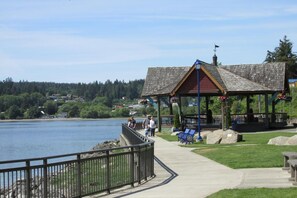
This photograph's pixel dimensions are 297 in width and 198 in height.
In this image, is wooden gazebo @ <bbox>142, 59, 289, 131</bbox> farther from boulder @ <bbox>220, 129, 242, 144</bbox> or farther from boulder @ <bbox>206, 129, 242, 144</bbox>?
boulder @ <bbox>220, 129, 242, 144</bbox>

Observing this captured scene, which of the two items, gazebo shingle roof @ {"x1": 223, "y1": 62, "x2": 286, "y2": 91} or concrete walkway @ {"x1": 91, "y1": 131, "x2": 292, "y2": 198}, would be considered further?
gazebo shingle roof @ {"x1": 223, "y1": 62, "x2": 286, "y2": 91}

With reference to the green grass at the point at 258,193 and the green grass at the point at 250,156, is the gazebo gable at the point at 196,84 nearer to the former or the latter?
the green grass at the point at 250,156

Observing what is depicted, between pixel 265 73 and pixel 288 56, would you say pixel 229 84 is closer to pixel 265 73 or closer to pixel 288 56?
pixel 265 73

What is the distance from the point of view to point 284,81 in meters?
51.6

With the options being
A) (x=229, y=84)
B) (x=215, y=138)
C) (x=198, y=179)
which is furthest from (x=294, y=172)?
(x=229, y=84)

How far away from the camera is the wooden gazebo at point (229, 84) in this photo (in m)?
47.6

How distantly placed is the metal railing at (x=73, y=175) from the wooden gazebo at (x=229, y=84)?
2844 centimetres

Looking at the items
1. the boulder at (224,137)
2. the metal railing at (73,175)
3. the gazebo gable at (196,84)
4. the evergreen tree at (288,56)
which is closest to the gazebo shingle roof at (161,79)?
the gazebo gable at (196,84)

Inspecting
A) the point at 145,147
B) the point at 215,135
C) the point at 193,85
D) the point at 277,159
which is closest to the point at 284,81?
the point at 193,85

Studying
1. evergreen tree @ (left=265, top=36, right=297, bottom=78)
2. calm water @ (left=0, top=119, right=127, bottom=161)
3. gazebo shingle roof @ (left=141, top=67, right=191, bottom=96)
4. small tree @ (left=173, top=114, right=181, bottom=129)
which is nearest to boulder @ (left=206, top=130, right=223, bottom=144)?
small tree @ (left=173, top=114, right=181, bottom=129)

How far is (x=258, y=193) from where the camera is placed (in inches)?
535

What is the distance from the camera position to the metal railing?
41.3ft

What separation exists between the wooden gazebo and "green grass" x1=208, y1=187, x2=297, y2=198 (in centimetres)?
3037

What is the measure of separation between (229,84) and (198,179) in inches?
1261
